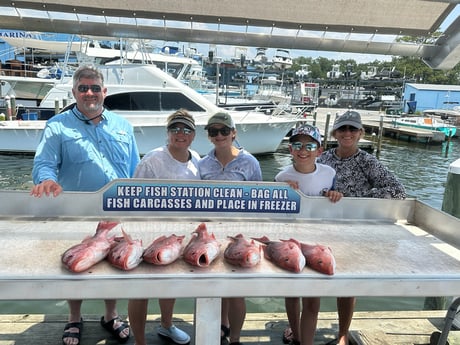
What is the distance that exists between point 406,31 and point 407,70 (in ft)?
223

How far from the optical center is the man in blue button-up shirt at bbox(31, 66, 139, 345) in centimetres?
285

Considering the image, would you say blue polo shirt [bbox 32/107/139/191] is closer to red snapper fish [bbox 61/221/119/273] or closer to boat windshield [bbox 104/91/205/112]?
red snapper fish [bbox 61/221/119/273]

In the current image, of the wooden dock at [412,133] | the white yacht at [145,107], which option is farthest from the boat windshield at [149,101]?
the wooden dock at [412,133]

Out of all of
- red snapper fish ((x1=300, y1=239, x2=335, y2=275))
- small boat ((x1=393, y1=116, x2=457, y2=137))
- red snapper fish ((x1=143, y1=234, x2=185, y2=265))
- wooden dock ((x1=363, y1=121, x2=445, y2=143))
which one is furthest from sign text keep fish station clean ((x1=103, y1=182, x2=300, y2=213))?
small boat ((x1=393, y1=116, x2=457, y2=137))

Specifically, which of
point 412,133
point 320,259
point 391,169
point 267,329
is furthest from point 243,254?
point 412,133

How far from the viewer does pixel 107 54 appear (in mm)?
15984

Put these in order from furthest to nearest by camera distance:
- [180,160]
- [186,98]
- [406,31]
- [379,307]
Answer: [186,98], [379,307], [406,31], [180,160]

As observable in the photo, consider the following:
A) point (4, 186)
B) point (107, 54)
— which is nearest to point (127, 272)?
point (4, 186)

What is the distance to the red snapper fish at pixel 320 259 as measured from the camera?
1720 millimetres

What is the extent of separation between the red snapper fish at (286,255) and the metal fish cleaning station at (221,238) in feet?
0.13

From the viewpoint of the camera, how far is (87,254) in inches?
67.7

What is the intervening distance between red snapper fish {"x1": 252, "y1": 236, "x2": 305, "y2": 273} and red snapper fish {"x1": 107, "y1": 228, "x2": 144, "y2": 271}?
0.62 m

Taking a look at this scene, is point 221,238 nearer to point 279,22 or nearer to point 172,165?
point 172,165

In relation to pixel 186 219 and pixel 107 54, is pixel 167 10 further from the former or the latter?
pixel 107 54
